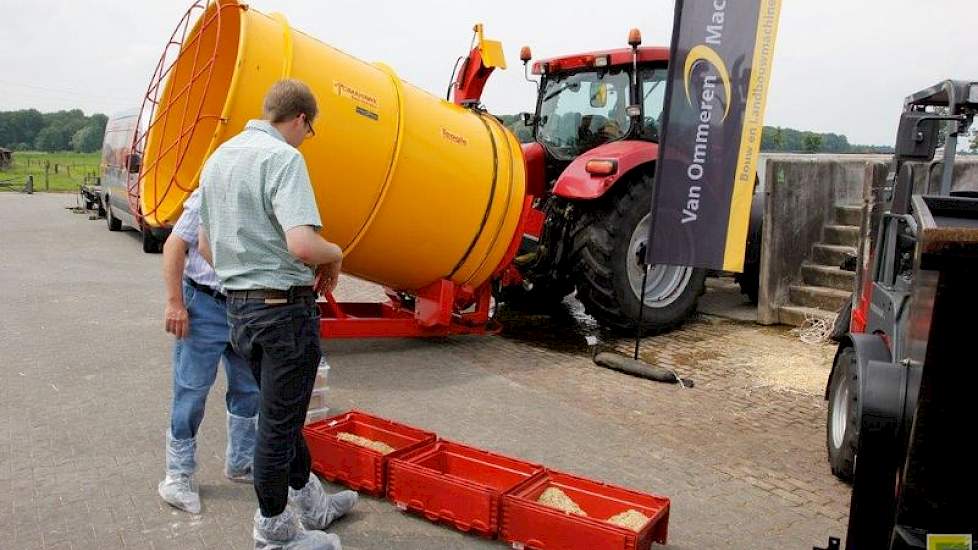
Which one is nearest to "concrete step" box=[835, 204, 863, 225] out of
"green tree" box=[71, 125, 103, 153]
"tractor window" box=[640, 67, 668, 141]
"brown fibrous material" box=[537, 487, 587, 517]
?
"tractor window" box=[640, 67, 668, 141]

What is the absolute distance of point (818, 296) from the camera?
7848mm

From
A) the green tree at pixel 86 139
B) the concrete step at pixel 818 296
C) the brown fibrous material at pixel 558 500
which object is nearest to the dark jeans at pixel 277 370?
the brown fibrous material at pixel 558 500

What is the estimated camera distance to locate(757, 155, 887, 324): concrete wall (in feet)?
26.2

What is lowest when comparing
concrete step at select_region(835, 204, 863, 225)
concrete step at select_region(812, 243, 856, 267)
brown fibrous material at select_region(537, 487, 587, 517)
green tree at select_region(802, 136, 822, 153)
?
brown fibrous material at select_region(537, 487, 587, 517)

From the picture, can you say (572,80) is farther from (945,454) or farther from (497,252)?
(945,454)

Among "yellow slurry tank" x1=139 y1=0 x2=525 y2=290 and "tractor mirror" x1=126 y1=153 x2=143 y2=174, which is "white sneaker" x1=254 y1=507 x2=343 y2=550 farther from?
"tractor mirror" x1=126 y1=153 x2=143 y2=174

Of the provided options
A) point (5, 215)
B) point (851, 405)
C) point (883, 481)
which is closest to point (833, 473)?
point (851, 405)

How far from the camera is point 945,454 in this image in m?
2.10

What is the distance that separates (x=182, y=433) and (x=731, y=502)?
2.64 metres

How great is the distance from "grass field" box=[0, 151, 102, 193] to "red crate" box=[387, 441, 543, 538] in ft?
110

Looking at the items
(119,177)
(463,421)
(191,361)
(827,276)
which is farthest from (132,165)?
(119,177)

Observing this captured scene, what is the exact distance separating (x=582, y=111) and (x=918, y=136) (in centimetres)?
388

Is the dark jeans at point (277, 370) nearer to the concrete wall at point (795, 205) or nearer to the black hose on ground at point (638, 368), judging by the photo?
the black hose on ground at point (638, 368)

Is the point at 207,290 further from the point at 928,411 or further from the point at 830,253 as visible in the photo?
the point at 830,253
